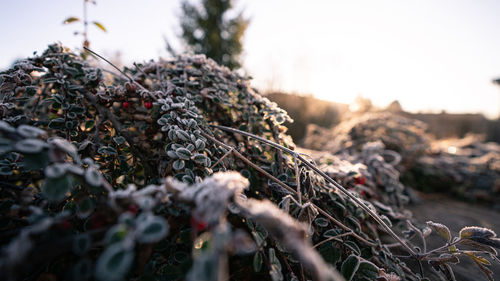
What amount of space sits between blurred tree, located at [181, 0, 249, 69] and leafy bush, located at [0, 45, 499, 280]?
8523 millimetres

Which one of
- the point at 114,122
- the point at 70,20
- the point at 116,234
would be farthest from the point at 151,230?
the point at 70,20

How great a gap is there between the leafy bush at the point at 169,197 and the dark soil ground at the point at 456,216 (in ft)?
0.88

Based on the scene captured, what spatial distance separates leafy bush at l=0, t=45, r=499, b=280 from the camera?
39cm

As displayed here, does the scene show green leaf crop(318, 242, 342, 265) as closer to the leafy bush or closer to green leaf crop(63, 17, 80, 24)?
the leafy bush

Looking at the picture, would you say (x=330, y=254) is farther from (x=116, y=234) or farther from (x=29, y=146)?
(x=29, y=146)

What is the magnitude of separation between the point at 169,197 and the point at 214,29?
10386mm

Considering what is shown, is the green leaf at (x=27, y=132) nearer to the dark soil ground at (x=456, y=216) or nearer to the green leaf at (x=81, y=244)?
the green leaf at (x=81, y=244)

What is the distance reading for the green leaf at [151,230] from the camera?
1.23 feet

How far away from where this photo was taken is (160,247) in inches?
26.3

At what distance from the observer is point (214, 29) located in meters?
9.59

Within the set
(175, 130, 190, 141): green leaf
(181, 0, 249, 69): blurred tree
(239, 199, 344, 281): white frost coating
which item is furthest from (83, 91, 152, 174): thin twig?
(181, 0, 249, 69): blurred tree

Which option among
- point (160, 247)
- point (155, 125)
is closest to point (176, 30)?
point (155, 125)

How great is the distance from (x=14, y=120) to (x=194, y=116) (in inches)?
26.5

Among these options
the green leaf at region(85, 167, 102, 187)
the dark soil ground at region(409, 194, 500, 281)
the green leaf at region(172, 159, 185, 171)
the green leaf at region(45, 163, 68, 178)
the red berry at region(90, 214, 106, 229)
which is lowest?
the dark soil ground at region(409, 194, 500, 281)
